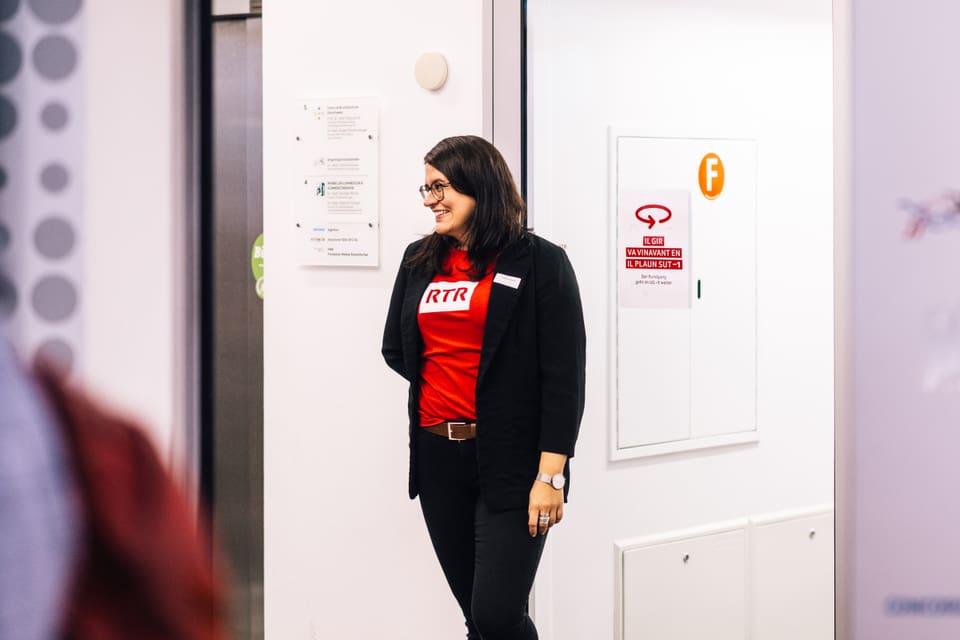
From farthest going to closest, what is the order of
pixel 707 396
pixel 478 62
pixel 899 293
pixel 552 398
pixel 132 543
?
1. pixel 707 396
2. pixel 478 62
3. pixel 552 398
4. pixel 899 293
5. pixel 132 543

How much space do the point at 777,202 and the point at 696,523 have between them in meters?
1.11

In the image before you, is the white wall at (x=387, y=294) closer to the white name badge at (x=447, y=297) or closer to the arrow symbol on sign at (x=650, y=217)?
the arrow symbol on sign at (x=650, y=217)

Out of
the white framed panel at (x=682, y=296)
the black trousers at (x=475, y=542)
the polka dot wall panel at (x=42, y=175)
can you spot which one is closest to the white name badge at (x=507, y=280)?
the black trousers at (x=475, y=542)

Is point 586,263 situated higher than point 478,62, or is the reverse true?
point 478,62

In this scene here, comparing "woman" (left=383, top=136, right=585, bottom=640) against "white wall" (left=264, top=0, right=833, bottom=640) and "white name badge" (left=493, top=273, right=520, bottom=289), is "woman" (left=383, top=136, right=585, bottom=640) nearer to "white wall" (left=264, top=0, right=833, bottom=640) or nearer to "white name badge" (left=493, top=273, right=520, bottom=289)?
"white name badge" (left=493, top=273, right=520, bottom=289)

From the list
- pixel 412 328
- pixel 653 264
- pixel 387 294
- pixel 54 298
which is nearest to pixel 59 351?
pixel 54 298

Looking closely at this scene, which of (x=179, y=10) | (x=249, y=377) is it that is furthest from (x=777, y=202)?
(x=179, y=10)

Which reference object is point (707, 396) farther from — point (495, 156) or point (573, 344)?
point (495, 156)

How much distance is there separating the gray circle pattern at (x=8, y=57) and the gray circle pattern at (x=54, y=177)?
32 mm

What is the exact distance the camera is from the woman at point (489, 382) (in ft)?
6.00

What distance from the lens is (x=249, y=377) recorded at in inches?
102

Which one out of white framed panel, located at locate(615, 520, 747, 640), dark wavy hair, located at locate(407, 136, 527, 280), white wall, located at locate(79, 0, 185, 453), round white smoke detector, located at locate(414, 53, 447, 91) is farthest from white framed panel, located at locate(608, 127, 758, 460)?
white wall, located at locate(79, 0, 185, 453)

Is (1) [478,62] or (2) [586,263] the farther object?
(2) [586,263]

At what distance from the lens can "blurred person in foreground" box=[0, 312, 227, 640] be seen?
8.2 inches
